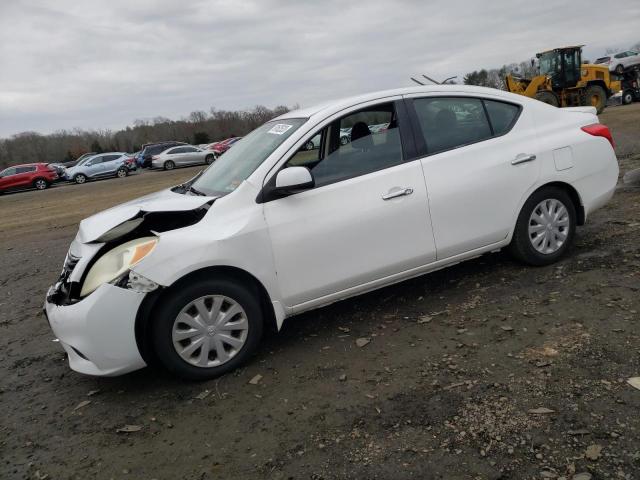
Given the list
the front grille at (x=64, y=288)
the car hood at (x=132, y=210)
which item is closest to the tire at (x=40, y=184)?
the car hood at (x=132, y=210)

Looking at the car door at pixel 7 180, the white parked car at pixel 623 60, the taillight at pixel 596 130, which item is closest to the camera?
the taillight at pixel 596 130

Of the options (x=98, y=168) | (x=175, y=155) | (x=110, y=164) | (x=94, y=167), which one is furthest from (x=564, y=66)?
(x=94, y=167)

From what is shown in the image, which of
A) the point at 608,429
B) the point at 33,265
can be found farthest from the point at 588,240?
the point at 33,265

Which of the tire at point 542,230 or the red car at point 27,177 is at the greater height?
the red car at point 27,177

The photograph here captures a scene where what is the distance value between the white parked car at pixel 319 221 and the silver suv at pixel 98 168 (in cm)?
3130

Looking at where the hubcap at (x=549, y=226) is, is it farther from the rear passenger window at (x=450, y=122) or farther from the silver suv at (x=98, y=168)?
the silver suv at (x=98, y=168)

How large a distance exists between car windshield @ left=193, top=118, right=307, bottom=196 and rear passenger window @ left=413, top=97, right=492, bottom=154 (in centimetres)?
101

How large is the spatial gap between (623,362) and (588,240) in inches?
101

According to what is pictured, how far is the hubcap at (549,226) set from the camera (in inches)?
181

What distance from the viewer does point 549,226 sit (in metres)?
4.68

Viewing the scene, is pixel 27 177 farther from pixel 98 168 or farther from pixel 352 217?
pixel 352 217

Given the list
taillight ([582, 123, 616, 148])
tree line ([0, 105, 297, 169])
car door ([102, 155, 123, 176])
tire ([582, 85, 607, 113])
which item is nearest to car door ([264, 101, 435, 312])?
taillight ([582, 123, 616, 148])

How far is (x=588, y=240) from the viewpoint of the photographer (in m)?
5.37

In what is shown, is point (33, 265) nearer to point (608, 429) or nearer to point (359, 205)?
point (359, 205)
